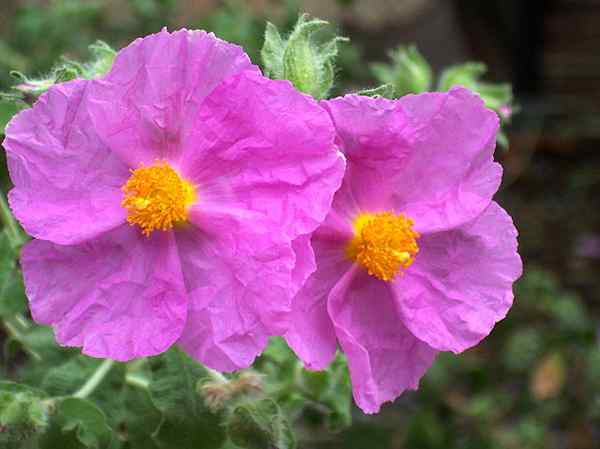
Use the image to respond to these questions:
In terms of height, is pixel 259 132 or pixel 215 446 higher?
pixel 259 132

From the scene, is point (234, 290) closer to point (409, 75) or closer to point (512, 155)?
point (409, 75)

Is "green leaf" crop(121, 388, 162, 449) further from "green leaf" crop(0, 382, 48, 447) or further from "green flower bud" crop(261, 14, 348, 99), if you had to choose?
"green flower bud" crop(261, 14, 348, 99)

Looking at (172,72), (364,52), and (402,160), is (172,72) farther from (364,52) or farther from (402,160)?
(364,52)

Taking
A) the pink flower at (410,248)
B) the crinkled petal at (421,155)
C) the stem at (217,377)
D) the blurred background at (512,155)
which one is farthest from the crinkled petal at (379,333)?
the blurred background at (512,155)

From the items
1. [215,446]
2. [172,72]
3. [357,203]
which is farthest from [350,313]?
[172,72]

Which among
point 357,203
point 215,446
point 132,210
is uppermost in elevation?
point 132,210

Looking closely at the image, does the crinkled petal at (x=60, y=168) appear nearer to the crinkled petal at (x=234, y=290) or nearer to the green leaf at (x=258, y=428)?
the crinkled petal at (x=234, y=290)
